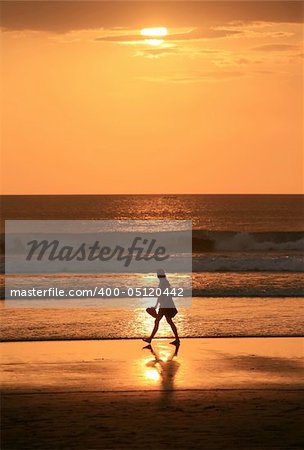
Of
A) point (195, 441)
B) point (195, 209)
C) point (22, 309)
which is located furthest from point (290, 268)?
point (195, 209)

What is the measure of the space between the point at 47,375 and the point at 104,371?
0.83 m

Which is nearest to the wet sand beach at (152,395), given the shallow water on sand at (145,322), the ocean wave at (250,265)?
the shallow water on sand at (145,322)

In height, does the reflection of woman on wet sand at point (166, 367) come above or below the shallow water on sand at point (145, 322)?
below

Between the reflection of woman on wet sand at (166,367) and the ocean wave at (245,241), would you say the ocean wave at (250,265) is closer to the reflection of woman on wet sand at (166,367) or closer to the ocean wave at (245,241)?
the ocean wave at (245,241)

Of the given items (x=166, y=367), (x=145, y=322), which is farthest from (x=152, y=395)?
(x=145, y=322)

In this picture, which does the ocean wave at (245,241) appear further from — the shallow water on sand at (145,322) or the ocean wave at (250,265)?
the shallow water on sand at (145,322)

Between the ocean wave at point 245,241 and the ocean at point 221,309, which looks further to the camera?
the ocean wave at point 245,241

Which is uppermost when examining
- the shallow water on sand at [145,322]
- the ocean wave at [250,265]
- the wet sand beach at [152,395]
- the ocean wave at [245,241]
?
the ocean wave at [245,241]

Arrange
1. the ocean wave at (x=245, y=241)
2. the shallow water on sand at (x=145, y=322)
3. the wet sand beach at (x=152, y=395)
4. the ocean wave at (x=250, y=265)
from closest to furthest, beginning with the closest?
the wet sand beach at (x=152, y=395) < the shallow water on sand at (x=145, y=322) < the ocean wave at (x=250, y=265) < the ocean wave at (x=245, y=241)

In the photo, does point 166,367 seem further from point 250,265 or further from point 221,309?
point 250,265

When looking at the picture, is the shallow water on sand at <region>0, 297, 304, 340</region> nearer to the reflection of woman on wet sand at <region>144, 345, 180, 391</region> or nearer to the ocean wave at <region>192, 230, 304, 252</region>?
the reflection of woman on wet sand at <region>144, 345, 180, 391</region>

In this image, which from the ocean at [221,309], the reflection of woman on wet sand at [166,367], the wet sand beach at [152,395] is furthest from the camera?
the ocean at [221,309]

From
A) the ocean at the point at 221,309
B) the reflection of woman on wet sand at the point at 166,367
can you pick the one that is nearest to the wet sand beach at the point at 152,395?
the reflection of woman on wet sand at the point at 166,367

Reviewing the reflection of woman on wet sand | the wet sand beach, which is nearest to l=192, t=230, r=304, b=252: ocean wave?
the wet sand beach
